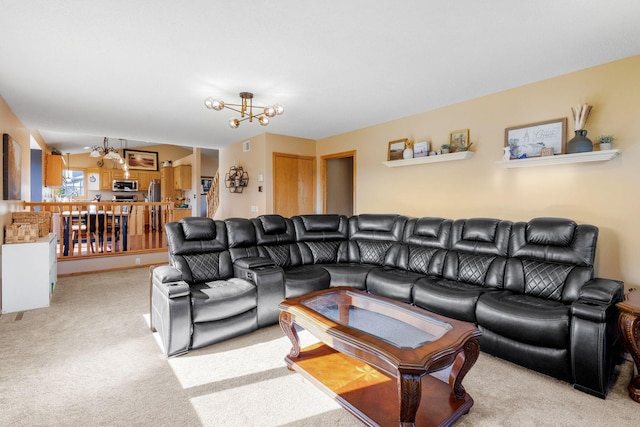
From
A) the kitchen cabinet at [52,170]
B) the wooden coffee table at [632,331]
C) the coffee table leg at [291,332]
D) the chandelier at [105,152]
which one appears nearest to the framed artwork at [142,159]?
the chandelier at [105,152]

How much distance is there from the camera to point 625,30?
7.63 ft

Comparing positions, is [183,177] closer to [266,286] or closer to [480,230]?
[266,286]

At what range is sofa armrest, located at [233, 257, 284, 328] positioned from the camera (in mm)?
3076

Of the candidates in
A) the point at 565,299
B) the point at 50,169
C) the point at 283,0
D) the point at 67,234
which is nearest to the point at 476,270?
the point at 565,299

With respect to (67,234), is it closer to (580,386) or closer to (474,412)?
(474,412)

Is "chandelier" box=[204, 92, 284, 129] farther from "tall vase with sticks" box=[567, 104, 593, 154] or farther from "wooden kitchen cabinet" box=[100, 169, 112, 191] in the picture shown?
"wooden kitchen cabinet" box=[100, 169, 112, 191]

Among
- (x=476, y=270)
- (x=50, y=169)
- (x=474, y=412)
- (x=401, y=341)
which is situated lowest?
(x=474, y=412)

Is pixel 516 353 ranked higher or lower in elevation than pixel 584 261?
lower

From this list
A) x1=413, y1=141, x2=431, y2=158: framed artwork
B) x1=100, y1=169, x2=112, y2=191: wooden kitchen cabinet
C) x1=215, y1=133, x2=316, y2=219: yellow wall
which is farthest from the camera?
x1=100, y1=169, x2=112, y2=191: wooden kitchen cabinet

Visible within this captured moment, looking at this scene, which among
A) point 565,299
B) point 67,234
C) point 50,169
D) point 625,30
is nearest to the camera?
point 625,30

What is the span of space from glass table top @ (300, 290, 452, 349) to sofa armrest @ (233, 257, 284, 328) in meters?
0.67

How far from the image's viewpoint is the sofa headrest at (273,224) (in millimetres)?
4039

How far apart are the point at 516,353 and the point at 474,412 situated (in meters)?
0.78

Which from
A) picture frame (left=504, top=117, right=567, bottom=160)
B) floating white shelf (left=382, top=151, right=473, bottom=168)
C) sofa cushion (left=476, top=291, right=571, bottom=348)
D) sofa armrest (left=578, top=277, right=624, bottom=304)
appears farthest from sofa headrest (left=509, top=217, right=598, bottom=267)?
floating white shelf (left=382, top=151, right=473, bottom=168)
